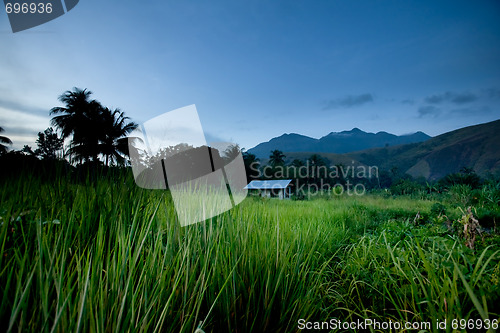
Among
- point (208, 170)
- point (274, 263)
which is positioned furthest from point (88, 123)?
point (274, 263)

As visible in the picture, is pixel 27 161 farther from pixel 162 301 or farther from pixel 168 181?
pixel 162 301

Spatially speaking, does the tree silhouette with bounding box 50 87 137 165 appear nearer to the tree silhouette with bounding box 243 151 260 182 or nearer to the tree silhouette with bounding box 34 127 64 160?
the tree silhouette with bounding box 34 127 64 160

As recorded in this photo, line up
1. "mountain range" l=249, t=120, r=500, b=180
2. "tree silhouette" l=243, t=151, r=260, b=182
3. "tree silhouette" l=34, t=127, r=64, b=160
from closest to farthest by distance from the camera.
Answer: "tree silhouette" l=34, t=127, r=64, b=160 < "tree silhouette" l=243, t=151, r=260, b=182 < "mountain range" l=249, t=120, r=500, b=180

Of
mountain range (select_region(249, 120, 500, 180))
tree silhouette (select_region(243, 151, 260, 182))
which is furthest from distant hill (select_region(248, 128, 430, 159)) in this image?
tree silhouette (select_region(243, 151, 260, 182))

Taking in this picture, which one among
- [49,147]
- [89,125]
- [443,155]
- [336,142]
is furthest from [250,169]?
[336,142]

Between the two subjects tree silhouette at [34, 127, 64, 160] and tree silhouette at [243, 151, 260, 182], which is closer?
tree silhouette at [34, 127, 64, 160]

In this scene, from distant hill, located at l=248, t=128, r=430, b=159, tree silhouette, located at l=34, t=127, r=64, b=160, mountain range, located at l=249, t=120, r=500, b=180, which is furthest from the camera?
distant hill, located at l=248, t=128, r=430, b=159

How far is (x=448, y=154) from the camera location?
65.2m

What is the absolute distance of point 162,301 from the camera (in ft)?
2.90

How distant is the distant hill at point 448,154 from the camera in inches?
2161

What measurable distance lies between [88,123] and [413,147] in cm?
9363

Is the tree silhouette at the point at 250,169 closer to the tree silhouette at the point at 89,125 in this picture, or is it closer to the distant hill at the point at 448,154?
the tree silhouette at the point at 89,125

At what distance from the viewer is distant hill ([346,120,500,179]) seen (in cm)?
5488

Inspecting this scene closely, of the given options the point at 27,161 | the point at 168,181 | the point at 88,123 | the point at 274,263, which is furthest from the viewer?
the point at 88,123
